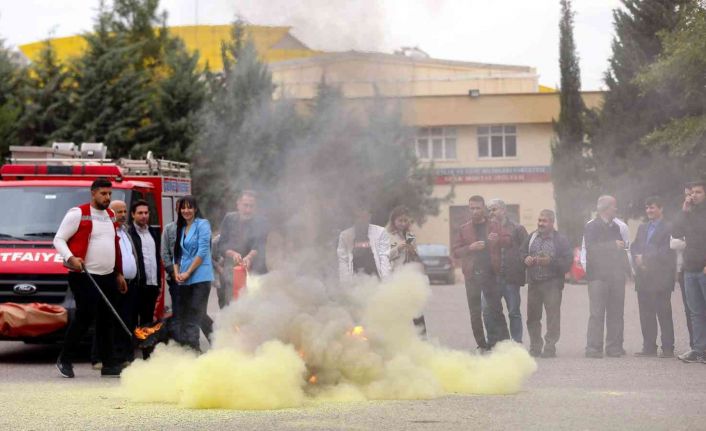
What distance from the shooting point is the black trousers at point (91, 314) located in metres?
12.1

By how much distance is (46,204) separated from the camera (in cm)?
1497

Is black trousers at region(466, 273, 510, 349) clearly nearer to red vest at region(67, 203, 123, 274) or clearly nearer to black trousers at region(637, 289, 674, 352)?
black trousers at region(637, 289, 674, 352)

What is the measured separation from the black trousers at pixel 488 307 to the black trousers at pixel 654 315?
168 cm

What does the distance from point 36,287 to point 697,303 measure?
7556mm

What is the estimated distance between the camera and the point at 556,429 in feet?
26.6

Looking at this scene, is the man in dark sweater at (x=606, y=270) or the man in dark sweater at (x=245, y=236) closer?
the man in dark sweater at (x=245, y=236)

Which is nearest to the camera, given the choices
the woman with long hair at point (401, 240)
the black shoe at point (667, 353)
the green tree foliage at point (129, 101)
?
the woman with long hair at point (401, 240)

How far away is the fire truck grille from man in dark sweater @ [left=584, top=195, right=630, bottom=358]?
20.4 feet

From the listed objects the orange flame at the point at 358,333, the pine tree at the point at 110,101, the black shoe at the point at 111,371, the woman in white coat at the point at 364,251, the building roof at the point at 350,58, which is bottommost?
the black shoe at the point at 111,371

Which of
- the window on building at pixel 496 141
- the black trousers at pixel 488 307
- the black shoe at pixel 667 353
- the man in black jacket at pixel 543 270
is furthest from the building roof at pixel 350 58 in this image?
the window on building at pixel 496 141

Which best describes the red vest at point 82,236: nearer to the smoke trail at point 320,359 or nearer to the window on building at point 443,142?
the smoke trail at point 320,359

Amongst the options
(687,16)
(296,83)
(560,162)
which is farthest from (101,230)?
(560,162)

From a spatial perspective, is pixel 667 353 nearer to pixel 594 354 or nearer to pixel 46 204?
pixel 594 354

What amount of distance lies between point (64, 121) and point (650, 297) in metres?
31.0
